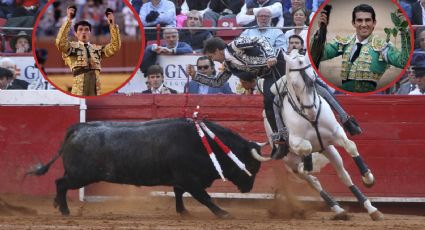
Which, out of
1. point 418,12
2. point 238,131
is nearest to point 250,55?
point 238,131

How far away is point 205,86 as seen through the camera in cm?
1345

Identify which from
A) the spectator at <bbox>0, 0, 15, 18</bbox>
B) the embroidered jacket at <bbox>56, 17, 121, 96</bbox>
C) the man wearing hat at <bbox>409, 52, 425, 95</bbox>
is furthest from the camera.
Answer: the spectator at <bbox>0, 0, 15, 18</bbox>

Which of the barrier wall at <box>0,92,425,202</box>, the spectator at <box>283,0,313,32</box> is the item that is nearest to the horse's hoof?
the barrier wall at <box>0,92,425,202</box>

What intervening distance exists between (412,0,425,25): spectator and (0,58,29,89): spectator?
4636mm

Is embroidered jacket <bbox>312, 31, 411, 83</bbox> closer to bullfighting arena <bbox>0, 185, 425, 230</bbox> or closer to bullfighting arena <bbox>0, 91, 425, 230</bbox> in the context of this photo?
bullfighting arena <bbox>0, 185, 425, 230</bbox>

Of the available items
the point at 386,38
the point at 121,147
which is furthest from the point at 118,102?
the point at 386,38

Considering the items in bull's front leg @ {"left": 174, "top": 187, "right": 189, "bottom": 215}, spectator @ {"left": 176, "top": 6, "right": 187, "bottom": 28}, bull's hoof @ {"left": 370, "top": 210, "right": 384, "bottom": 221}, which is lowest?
bull's front leg @ {"left": 174, "top": 187, "right": 189, "bottom": 215}

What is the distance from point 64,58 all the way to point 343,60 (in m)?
2.74

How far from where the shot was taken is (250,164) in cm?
1183

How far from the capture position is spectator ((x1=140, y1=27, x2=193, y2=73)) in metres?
13.3

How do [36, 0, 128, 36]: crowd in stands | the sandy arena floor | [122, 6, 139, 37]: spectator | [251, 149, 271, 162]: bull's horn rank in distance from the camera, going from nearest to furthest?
[36, 0, 128, 36]: crowd in stands → [122, 6, 139, 37]: spectator → the sandy arena floor → [251, 149, 271, 162]: bull's horn

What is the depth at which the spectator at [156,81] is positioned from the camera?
13.2m

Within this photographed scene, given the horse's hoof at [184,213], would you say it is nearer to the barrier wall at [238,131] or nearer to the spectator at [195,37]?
the barrier wall at [238,131]

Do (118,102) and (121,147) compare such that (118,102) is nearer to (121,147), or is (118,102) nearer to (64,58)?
(121,147)
